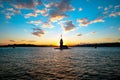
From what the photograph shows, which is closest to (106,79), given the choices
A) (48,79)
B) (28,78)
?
(48,79)

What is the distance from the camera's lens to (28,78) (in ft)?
81.0

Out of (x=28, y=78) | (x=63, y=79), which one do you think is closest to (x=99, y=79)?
(x=63, y=79)

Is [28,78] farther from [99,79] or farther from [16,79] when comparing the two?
[99,79]

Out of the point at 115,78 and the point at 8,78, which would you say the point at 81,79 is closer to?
the point at 115,78

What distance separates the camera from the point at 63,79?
78.5 ft

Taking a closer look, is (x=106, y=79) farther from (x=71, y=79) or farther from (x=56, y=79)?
(x=56, y=79)

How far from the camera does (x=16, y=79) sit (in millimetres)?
24203

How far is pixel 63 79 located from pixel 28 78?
6.53m

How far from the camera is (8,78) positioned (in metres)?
24.8

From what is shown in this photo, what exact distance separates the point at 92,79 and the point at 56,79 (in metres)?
6.52

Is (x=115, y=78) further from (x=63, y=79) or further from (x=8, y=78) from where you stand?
(x=8, y=78)

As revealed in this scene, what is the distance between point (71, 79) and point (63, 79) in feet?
4.82

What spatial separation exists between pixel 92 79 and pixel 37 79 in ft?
32.7

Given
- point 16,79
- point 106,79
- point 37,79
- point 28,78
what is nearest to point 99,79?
point 106,79
